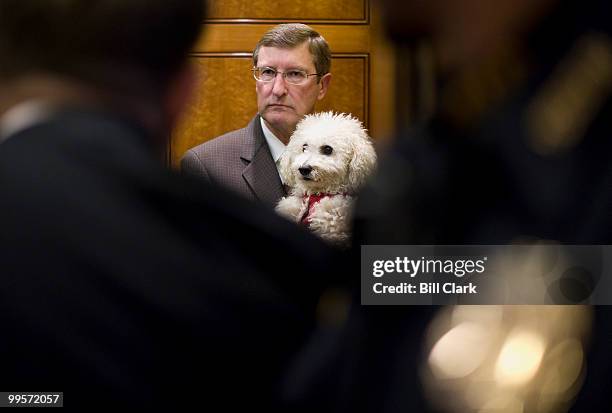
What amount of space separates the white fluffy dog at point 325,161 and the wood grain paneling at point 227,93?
0.22 metres

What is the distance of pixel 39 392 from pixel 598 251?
12.1 inches

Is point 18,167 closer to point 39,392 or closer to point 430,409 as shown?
point 39,392

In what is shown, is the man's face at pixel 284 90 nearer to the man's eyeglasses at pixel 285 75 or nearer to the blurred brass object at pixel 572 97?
the man's eyeglasses at pixel 285 75

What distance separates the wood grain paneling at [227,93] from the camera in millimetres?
2104

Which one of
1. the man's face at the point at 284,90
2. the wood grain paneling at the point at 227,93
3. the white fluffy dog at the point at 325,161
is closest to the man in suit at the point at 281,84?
the man's face at the point at 284,90

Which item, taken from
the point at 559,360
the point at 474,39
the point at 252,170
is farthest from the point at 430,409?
the point at 252,170

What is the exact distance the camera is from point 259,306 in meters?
0.43

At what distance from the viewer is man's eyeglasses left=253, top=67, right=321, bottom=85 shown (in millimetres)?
1497

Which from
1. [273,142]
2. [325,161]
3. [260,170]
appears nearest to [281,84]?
[273,142]

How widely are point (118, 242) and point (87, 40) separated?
0.11 meters

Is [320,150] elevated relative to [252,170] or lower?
elevated

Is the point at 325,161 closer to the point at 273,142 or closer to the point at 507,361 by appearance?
the point at 273,142

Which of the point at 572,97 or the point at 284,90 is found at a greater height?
the point at 284,90

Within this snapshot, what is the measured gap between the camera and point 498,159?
0.40 metres
